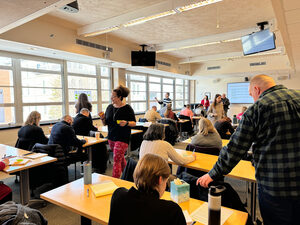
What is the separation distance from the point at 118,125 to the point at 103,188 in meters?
1.29

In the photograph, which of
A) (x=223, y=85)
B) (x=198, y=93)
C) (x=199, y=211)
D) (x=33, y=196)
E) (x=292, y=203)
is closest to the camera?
(x=292, y=203)

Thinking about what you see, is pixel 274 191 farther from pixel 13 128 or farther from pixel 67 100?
pixel 67 100

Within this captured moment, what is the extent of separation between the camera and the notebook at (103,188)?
Result: 65.0 inches

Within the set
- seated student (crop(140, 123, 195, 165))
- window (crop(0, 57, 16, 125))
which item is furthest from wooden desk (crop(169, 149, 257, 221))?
window (crop(0, 57, 16, 125))

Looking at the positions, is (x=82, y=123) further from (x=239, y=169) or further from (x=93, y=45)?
(x=239, y=169)

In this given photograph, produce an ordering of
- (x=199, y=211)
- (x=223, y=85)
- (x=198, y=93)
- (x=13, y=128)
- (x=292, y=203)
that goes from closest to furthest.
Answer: (x=292, y=203), (x=199, y=211), (x=13, y=128), (x=223, y=85), (x=198, y=93)

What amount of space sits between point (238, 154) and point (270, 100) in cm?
42

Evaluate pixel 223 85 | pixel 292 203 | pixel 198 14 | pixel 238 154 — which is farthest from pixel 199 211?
pixel 223 85

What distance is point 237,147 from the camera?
4.63ft

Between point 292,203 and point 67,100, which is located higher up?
point 67,100

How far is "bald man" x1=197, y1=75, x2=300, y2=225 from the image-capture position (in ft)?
4.22

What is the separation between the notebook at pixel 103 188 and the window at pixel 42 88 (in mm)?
4673

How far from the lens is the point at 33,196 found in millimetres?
3117

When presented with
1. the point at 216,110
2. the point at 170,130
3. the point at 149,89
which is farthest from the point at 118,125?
the point at 149,89
